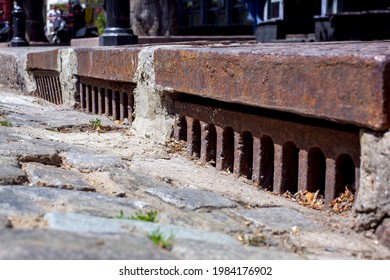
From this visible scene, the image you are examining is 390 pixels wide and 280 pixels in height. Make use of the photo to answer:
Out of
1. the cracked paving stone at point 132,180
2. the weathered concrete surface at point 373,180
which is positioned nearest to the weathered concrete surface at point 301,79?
the weathered concrete surface at point 373,180

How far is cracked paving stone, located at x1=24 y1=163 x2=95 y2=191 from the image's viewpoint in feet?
9.49

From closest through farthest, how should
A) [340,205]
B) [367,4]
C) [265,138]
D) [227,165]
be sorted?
[340,205] < [265,138] < [227,165] < [367,4]

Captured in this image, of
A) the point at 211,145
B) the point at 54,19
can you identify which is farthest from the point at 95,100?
the point at 54,19

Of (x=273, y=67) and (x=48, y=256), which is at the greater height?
(x=273, y=67)

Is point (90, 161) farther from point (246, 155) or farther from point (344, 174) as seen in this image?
point (344, 174)

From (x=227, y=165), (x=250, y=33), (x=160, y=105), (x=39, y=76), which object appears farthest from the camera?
(x=250, y=33)

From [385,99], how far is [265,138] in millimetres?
954

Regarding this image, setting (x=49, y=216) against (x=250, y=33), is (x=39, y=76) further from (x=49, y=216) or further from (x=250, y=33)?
(x=250, y=33)

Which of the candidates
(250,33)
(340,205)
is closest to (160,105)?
(340,205)

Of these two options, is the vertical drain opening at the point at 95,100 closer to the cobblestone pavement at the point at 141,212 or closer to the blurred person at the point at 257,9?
the cobblestone pavement at the point at 141,212

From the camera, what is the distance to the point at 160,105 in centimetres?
432

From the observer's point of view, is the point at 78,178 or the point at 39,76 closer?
the point at 78,178

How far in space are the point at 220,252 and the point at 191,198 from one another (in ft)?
2.78

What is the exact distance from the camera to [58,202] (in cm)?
251
